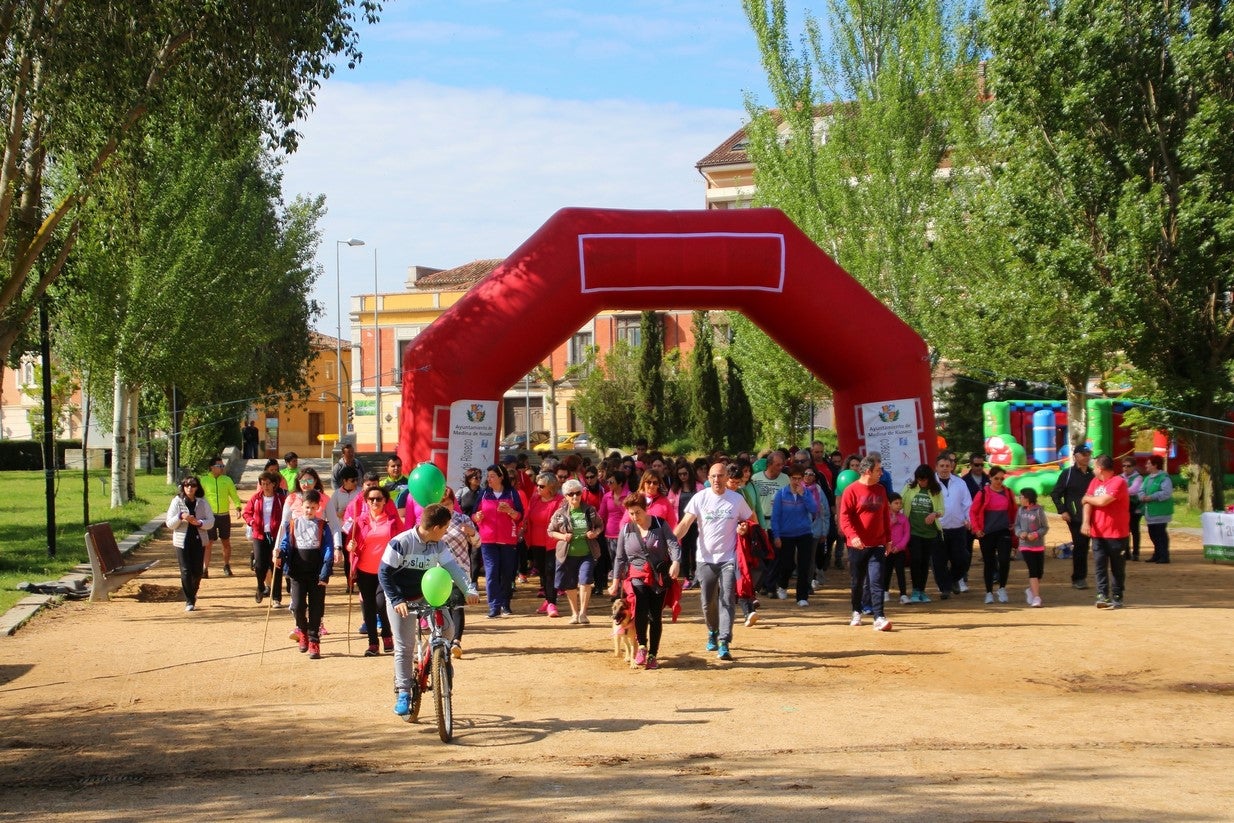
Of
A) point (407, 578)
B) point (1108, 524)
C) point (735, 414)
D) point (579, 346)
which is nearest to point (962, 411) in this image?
point (735, 414)

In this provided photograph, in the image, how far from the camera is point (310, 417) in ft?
256

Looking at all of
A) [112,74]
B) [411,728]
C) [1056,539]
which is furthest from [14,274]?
[1056,539]

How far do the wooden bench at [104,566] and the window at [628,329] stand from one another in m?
46.9

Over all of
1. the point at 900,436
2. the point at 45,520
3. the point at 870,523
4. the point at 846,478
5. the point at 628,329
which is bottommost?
the point at 45,520

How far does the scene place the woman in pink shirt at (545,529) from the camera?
14.1 m

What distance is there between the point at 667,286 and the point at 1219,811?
12.0m

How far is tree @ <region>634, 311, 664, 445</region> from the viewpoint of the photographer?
49.5m

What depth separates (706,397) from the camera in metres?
45.4

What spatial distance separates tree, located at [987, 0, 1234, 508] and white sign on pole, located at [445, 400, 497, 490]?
10604mm

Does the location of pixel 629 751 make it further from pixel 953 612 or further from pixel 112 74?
pixel 112 74

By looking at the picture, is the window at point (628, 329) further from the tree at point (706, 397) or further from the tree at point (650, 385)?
the tree at point (706, 397)

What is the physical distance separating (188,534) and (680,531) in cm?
653

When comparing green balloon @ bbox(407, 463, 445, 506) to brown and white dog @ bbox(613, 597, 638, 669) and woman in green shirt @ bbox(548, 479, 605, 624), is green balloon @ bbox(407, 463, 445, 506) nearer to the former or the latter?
brown and white dog @ bbox(613, 597, 638, 669)

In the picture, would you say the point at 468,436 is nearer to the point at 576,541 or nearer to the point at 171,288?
the point at 576,541
